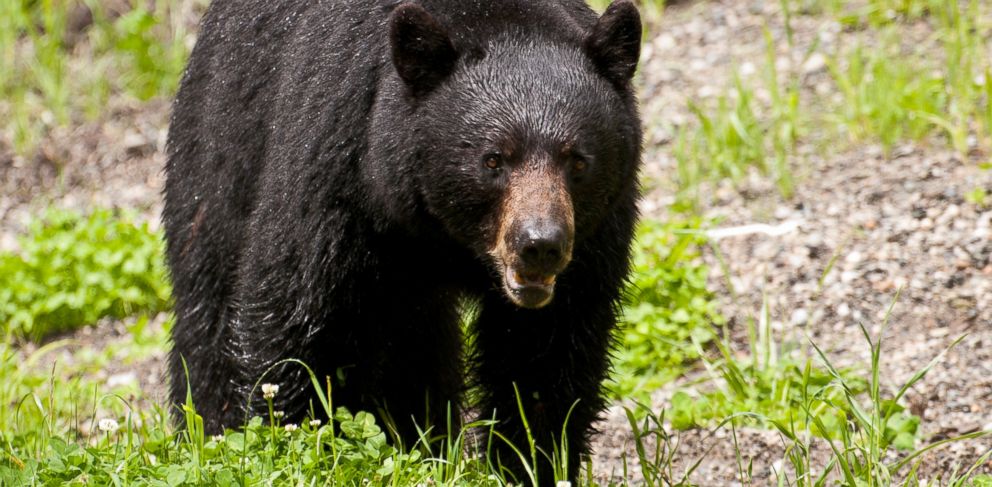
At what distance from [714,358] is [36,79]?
20.0 ft

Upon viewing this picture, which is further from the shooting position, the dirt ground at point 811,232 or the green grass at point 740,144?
the green grass at point 740,144

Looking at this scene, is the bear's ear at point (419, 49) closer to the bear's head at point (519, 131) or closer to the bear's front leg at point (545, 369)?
the bear's head at point (519, 131)

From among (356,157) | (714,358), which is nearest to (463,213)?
(356,157)

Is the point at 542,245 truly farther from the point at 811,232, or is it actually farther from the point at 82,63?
the point at 82,63

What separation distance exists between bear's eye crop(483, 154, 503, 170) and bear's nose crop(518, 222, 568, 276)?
0.29 metres

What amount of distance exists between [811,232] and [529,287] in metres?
3.35

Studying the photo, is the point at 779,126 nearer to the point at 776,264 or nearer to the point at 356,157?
the point at 776,264

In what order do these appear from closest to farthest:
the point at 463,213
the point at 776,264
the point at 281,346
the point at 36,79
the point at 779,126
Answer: the point at 463,213
the point at 281,346
the point at 776,264
the point at 779,126
the point at 36,79

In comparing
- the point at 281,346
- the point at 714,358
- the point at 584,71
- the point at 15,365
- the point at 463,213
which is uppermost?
the point at 584,71

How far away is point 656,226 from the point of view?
7000mm

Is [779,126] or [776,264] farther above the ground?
[779,126]

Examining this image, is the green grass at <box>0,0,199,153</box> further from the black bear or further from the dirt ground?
the black bear

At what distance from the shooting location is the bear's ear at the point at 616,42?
4.20 meters

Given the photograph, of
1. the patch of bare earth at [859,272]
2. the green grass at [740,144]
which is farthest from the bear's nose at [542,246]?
the green grass at [740,144]
